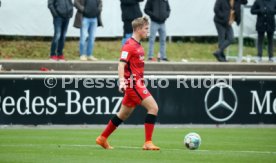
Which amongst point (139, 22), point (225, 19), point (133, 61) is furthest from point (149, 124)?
point (225, 19)

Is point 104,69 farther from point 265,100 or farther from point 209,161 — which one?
point 209,161

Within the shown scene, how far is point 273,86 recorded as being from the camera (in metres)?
21.2

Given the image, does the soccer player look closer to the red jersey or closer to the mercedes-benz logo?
the red jersey

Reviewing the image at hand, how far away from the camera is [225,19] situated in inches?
922

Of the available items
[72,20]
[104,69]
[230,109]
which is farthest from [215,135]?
[72,20]

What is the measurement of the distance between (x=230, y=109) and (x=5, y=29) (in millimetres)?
7004

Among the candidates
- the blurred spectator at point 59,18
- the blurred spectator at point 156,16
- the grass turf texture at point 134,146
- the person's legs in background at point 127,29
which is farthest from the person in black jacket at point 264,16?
the blurred spectator at point 59,18

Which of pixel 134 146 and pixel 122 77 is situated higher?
pixel 122 77

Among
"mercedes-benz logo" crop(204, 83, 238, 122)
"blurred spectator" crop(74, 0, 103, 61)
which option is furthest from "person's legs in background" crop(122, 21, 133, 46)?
"mercedes-benz logo" crop(204, 83, 238, 122)

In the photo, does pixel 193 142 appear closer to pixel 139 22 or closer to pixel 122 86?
pixel 122 86

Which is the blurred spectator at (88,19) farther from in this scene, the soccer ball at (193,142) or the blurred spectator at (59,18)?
the soccer ball at (193,142)

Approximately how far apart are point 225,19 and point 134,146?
28.5ft

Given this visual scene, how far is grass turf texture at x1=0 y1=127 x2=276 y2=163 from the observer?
13.3 m

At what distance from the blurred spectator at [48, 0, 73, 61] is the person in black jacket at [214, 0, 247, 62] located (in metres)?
3.99
